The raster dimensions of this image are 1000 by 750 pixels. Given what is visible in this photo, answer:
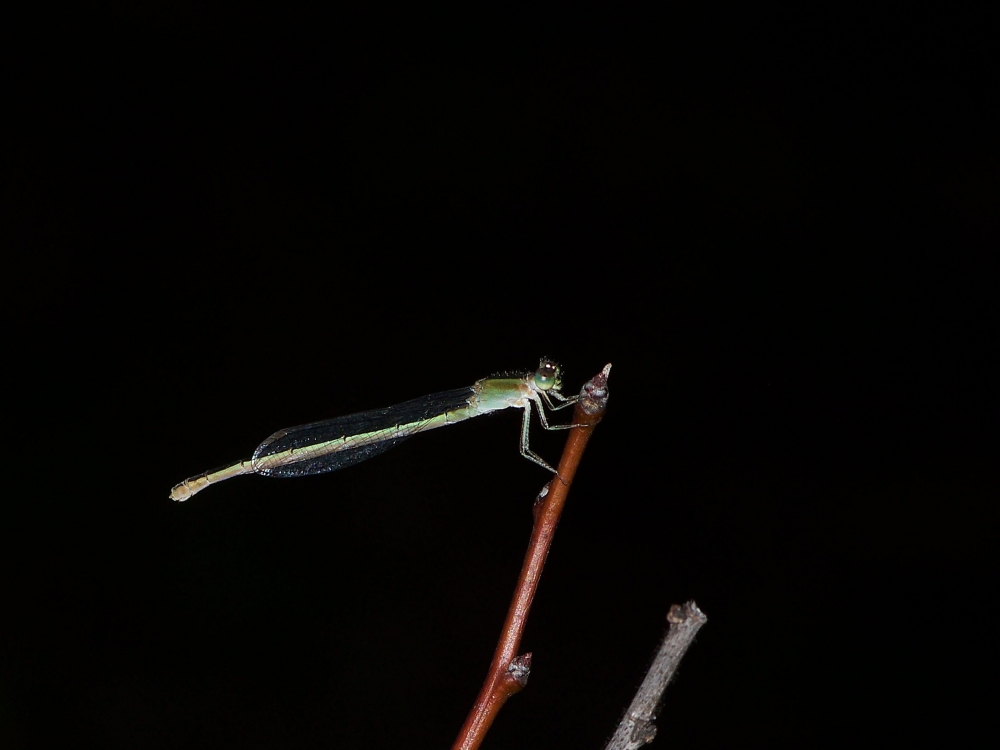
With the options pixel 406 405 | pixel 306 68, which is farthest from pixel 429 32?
pixel 406 405

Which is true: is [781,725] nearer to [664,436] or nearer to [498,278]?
[664,436]

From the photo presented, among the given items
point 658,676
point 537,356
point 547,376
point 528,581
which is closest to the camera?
point 658,676

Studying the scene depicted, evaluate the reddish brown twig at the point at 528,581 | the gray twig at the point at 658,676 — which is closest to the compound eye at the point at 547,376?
the reddish brown twig at the point at 528,581

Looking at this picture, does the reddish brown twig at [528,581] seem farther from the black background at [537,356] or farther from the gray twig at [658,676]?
the black background at [537,356]

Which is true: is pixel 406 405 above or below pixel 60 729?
above

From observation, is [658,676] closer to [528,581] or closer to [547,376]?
[528,581]

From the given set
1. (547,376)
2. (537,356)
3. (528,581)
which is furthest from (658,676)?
(537,356)
